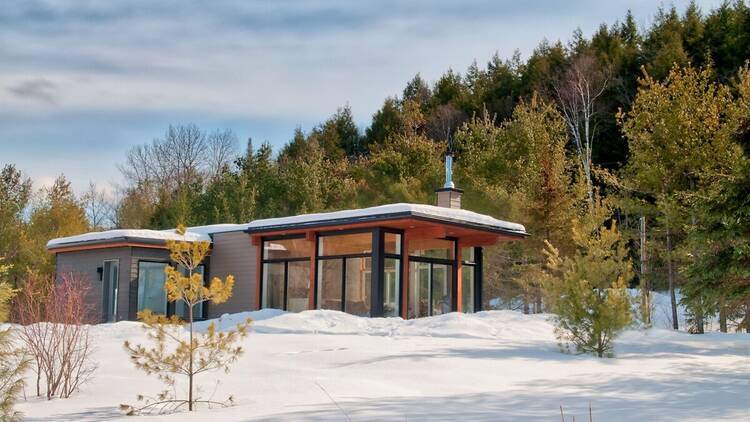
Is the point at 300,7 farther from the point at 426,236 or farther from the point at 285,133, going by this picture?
the point at 285,133

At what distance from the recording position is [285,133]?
1857 inches

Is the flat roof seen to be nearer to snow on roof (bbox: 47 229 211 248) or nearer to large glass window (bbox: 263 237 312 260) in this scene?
snow on roof (bbox: 47 229 211 248)

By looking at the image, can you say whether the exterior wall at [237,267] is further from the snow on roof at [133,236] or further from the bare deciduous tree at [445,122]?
the bare deciduous tree at [445,122]

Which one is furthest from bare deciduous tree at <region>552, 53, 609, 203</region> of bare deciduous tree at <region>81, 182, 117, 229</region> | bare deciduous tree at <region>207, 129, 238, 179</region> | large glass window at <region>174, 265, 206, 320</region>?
bare deciduous tree at <region>81, 182, 117, 229</region>

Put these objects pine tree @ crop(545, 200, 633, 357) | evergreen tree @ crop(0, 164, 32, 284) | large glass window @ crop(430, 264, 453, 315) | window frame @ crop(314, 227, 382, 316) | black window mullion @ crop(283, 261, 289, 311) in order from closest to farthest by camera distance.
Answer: pine tree @ crop(545, 200, 633, 357) → window frame @ crop(314, 227, 382, 316) → large glass window @ crop(430, 264, 453, 315) → black window mullion @ crop(283, 261, 289, 311) → evergreen tree @ crop(0, 164, 32, 284)

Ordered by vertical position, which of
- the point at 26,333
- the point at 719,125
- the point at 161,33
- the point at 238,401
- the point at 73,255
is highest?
the point at 161,33

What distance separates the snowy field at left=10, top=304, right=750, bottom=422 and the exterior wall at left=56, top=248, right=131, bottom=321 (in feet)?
15.8

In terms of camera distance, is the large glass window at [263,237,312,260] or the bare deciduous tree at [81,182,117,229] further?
the bare deciduous tree at [81,182,117,229]

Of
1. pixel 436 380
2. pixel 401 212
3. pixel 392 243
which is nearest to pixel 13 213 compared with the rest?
pixel 392 243

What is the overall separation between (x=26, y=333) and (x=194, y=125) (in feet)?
116

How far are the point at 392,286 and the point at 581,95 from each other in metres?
18.5

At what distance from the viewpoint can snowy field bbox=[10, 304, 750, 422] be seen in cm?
653

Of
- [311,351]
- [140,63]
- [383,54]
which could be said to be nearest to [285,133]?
[383,54]

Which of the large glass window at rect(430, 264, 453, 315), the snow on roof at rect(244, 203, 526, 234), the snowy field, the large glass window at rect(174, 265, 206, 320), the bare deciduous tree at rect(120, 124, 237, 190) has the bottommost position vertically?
the snowy field
